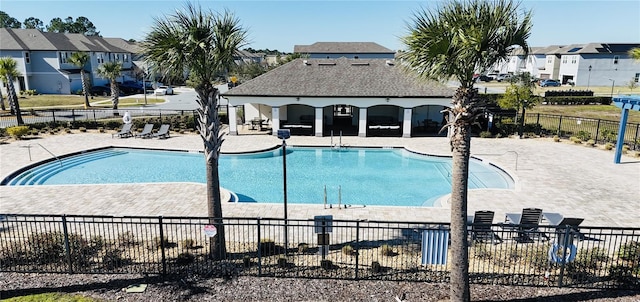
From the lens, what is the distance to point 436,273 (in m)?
10.1

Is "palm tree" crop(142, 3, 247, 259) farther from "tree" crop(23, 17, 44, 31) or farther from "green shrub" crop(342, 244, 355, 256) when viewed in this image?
"tree" crop(23, 17, 44, 31)

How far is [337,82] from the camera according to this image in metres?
31.4

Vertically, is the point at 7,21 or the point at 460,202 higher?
the point at 7,21

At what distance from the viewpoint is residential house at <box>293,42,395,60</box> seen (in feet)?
292

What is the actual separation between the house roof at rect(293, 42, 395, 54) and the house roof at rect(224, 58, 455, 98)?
185ft

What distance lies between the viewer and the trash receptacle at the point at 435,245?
31.6 ft

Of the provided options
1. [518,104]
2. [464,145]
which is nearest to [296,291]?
[464,145]

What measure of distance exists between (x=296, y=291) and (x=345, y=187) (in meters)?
11.2

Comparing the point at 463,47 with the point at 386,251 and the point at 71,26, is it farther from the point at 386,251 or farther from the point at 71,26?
the point at 71,26

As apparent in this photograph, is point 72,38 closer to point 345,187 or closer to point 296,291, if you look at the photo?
point 345,187

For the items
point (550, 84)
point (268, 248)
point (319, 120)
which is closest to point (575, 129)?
point (319, 120)

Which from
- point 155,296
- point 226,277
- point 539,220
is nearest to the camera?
point 155,296

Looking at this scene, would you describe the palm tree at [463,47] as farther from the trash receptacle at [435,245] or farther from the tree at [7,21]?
the tree at [7,21]

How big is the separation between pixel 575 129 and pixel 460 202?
28735mm
